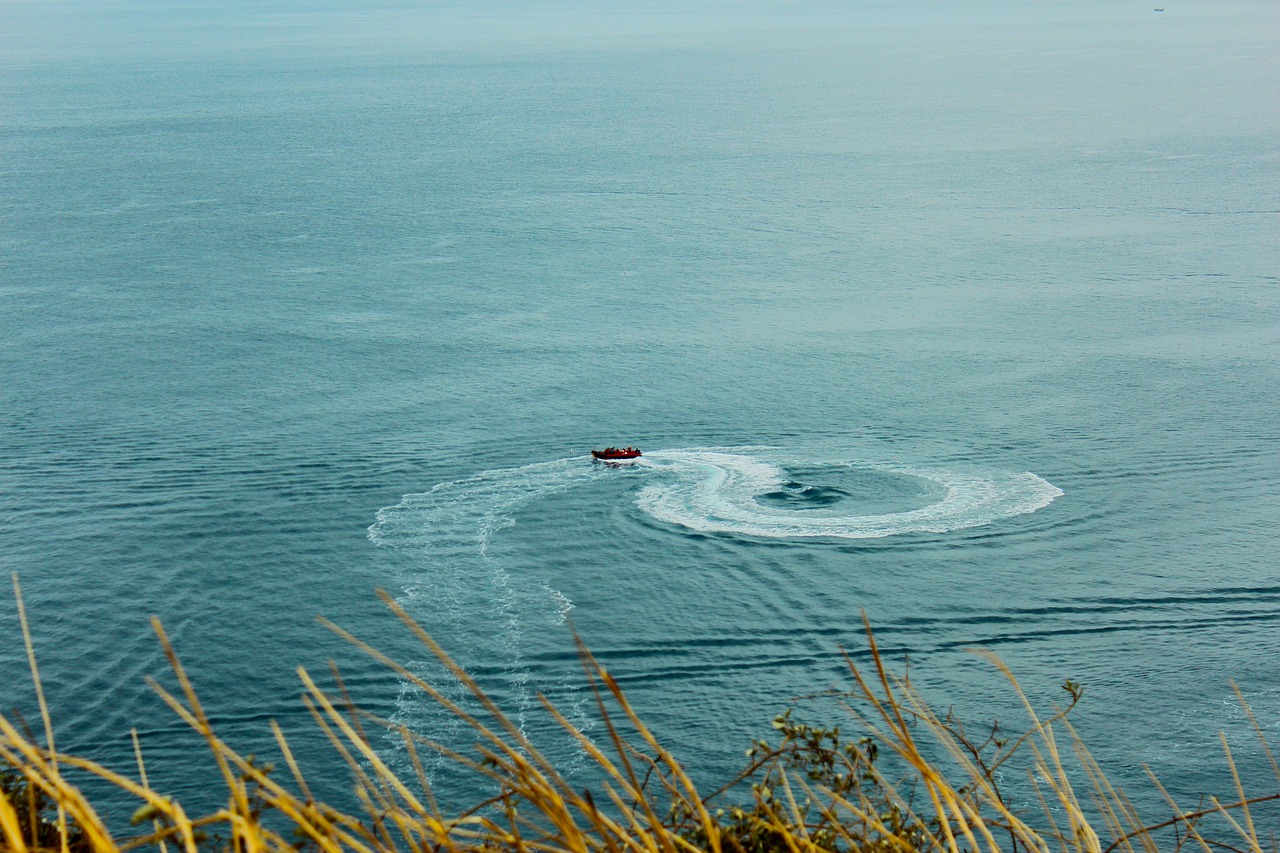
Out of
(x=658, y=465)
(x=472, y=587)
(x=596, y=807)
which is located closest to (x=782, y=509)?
(x=658, y=465)

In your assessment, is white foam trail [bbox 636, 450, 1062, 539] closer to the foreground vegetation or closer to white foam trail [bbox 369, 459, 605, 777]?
white foam trail [bbox 369, 459, 605, 777]

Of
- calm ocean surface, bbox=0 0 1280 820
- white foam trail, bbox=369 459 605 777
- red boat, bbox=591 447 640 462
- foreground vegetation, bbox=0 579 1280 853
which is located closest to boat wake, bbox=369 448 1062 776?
white foam trail, bbox=369 459 605 777

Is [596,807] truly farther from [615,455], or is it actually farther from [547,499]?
[615,455]

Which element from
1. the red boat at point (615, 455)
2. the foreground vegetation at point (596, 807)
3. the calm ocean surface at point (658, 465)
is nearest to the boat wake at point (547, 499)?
the calm ocean surface at point (658, 465)

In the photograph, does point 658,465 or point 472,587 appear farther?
point 658,465

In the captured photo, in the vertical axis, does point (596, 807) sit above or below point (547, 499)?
above

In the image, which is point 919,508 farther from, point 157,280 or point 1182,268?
point 157,280

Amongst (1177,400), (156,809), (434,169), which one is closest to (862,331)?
(1177,400)

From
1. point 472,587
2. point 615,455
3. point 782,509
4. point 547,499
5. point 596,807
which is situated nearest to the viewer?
point 596,807
